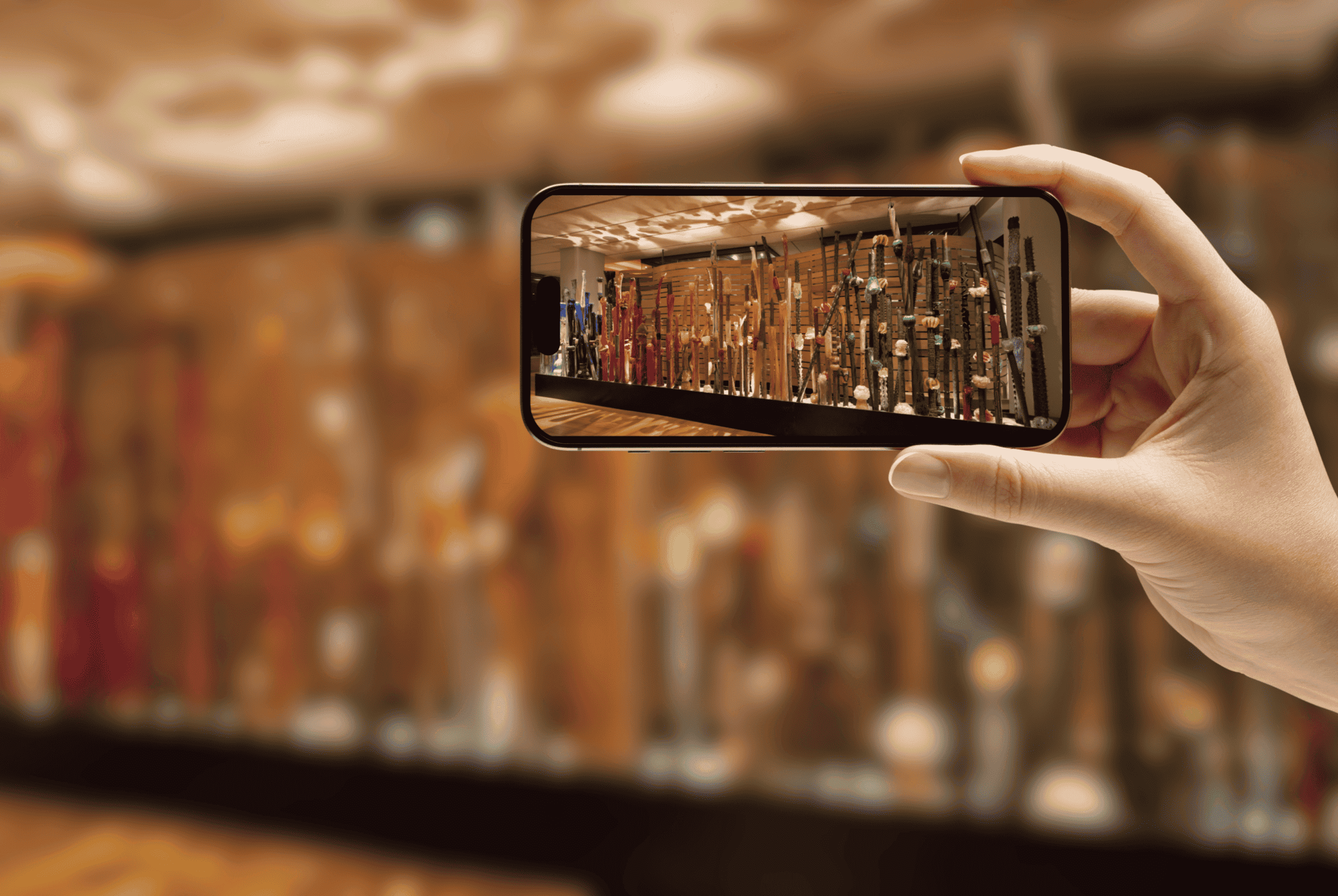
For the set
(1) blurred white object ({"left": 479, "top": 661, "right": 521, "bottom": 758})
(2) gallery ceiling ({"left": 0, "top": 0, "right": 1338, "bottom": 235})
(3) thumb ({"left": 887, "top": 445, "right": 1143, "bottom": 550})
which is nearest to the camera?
(3) thumb ({"left": 887, "top": 445, "right": 1143, "bottom": 550})

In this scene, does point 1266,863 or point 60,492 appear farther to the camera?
point 60,492

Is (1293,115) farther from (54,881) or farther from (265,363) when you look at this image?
(54,881)

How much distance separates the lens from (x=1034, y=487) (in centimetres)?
27

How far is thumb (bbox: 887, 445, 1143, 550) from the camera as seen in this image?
0.27 meters

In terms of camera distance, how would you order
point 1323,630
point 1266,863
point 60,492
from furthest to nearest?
point 60,492, point 1266,863, point 1323,630

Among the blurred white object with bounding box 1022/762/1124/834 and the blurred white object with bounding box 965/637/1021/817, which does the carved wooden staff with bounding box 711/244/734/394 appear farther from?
the blurred white object with bounding box 1022/762/1124/834

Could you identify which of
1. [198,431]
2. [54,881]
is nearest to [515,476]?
[198,431]

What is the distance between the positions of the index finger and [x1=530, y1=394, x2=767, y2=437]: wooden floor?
0.21 m

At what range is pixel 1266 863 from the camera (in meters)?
0.54

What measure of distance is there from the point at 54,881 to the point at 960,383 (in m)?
1.20

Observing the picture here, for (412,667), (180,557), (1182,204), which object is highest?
(1182,204)

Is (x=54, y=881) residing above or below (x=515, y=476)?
below

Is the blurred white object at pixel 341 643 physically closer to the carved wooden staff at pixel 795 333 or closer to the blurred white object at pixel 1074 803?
the carved wooden staff at pixel 795 333

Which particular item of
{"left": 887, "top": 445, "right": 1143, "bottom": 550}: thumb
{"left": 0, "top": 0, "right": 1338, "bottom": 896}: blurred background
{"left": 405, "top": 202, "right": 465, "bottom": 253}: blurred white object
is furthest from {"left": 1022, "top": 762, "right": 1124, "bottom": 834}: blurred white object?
{"left": 405, "top": 202, "right": 465, "bottom": 253}: blurred white object
